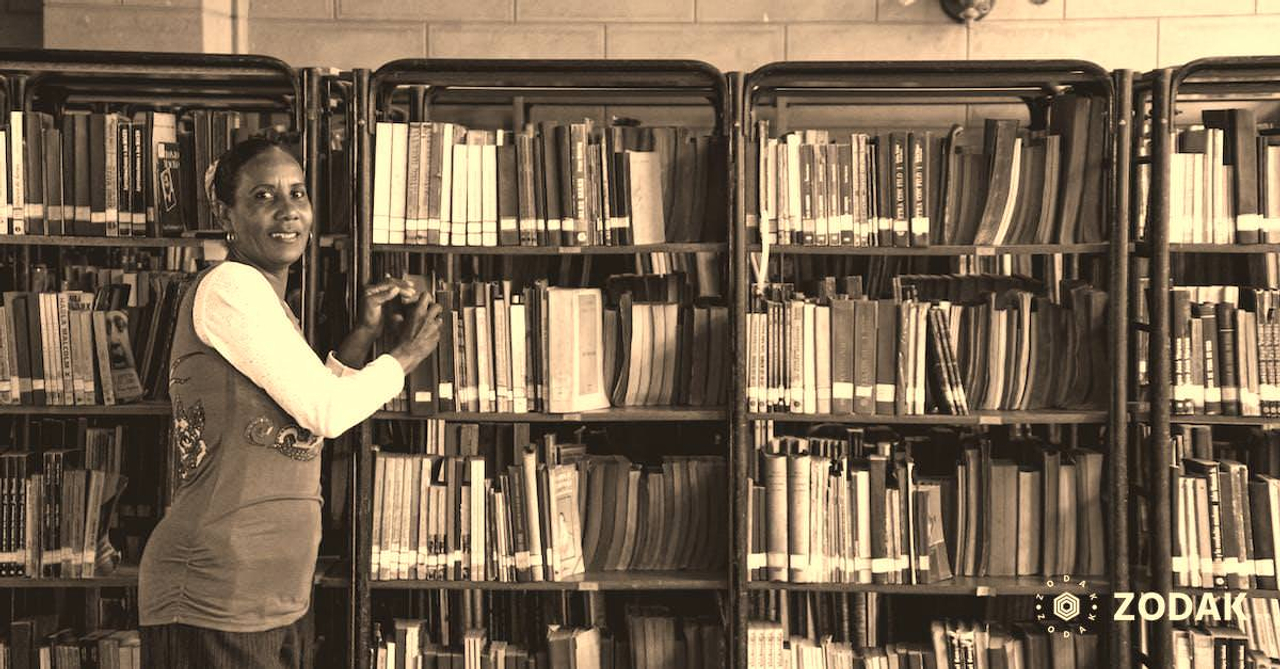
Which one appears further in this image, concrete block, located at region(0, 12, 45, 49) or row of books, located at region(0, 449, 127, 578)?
concrete block, located at region(0, 12, 45, 49)

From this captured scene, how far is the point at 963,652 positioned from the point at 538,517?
109cm

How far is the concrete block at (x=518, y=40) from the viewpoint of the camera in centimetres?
333

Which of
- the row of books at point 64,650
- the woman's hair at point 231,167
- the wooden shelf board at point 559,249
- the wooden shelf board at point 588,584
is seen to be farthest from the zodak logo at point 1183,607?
the row of books at point 64,650

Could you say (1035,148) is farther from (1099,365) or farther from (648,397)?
(648,397)

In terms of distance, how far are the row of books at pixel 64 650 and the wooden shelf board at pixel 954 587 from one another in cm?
156

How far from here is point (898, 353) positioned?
2.70m

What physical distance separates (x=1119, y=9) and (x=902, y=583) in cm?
180

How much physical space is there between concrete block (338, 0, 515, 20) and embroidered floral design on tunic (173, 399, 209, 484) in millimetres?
1677

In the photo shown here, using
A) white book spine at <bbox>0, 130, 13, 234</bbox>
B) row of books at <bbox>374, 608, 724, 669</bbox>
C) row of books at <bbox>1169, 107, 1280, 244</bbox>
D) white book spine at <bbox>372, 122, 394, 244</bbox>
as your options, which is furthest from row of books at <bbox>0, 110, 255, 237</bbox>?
row of books at <bbox>1169, 107, 1280, 244</bbox>

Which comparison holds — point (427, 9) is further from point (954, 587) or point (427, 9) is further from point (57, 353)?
point (954, 587)

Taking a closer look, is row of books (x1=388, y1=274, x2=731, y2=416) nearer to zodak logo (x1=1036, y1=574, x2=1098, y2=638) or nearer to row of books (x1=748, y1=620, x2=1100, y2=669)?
row of books (x1=748, y1=620, x2=1100, y2=669)

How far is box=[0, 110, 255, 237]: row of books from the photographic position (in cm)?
272

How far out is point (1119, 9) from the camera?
3264 millimetres

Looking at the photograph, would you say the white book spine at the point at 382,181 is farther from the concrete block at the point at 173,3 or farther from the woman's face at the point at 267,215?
the concrete block at the point at 173,3
